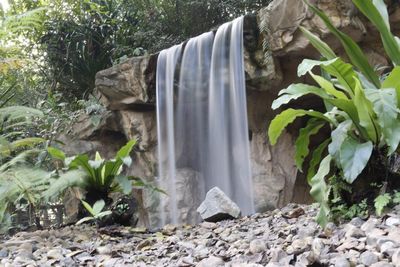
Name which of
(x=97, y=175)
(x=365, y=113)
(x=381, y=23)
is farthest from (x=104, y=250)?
(x=381, y=23)

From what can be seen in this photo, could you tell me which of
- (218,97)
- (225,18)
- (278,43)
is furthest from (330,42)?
(225,18)

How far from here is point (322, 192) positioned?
69.3 inches

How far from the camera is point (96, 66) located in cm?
692

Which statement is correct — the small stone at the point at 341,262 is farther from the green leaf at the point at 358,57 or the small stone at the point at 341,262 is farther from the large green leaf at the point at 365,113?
the green leaf at the point at 358,57

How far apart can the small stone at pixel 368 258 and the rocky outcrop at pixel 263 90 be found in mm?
2803

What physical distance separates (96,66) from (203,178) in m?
2.86

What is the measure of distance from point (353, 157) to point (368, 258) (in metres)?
0.57

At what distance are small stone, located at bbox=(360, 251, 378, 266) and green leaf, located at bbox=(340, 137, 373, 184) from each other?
0.43 metres

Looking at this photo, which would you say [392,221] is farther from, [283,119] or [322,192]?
[283,119]

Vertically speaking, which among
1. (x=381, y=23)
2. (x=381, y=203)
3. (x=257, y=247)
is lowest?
(x=257, y=247)

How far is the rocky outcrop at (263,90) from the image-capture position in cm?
378

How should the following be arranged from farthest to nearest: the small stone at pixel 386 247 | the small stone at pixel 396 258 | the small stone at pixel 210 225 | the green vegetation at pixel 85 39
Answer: the green vegetation at pixel 85 39, the small stone at pixel 210 225, the small stone at pixel 386 247, the small stone at pixel 396 258

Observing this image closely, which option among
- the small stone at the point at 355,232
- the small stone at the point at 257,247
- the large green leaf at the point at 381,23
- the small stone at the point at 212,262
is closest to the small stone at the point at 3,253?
the small stone at the point at 212,262

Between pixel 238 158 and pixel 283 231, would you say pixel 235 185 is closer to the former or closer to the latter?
pixel 238 158
